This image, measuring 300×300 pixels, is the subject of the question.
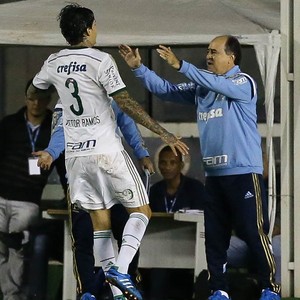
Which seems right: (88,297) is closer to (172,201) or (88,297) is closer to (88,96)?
(88,96)

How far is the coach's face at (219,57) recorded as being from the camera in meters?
8.84

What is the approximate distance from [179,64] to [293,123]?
1644 mm

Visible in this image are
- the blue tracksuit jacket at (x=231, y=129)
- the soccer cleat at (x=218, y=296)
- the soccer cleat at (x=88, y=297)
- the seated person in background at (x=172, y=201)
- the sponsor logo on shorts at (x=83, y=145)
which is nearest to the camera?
the sponsor logo on shorts at (x=83, y=145)

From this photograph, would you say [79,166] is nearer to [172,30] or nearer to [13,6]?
[172,30]

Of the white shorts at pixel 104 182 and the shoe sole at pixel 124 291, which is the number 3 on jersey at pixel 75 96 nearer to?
the white shorts at pixel 104 182

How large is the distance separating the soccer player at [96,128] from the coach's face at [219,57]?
0.81 metres

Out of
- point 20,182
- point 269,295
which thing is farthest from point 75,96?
point 20,182

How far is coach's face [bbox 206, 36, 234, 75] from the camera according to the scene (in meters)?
8.84

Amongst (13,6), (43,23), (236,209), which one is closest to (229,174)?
(236,209)

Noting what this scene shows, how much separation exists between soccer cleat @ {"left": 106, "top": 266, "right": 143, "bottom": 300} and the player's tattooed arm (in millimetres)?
897

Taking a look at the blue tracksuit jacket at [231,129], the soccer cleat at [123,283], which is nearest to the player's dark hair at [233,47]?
the blue tracksuit jacket at [231,129]

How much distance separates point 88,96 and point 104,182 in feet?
1.93

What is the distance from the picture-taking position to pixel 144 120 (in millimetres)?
8273

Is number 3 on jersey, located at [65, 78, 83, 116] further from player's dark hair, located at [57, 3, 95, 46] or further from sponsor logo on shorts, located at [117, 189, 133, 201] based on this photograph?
sponsor logo on shorts, located at [117, 189, 133, 201]
